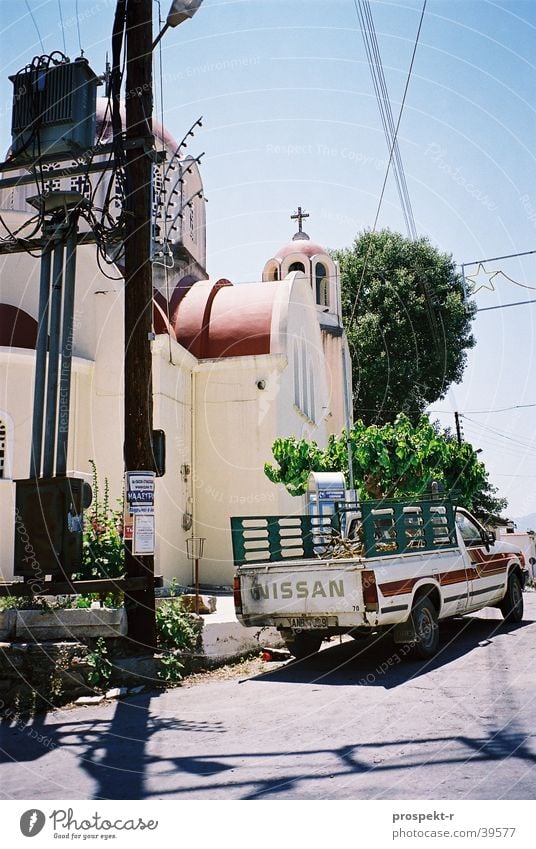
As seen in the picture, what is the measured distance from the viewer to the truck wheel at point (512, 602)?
36.6 feet

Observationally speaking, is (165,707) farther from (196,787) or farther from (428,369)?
(428,369)

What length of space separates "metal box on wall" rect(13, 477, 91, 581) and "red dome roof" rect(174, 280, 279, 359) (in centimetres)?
1230

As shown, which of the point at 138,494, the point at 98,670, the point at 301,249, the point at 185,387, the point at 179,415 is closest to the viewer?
the point at 98,670

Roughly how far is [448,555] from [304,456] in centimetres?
799

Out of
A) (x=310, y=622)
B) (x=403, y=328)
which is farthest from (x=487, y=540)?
(x=403, y=328)

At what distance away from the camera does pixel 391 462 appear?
53.0ft

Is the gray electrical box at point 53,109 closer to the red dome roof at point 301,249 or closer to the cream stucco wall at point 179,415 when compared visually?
the cream stucco wall at point 179,415

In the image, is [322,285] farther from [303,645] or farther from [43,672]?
[43,672]

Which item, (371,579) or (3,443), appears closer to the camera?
(371,579)

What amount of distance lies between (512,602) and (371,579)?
4159 mm

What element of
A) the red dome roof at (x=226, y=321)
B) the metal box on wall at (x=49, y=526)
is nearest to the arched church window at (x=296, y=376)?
the red dome roof at (x=226, y=321)

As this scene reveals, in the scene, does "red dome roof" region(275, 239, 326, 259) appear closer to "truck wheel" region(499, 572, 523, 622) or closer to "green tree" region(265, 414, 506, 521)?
"green tree" region(265, 414, 506, 521)

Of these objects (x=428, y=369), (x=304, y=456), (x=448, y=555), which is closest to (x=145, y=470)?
(x=448, y=555)

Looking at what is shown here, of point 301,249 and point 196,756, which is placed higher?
point 301,249
